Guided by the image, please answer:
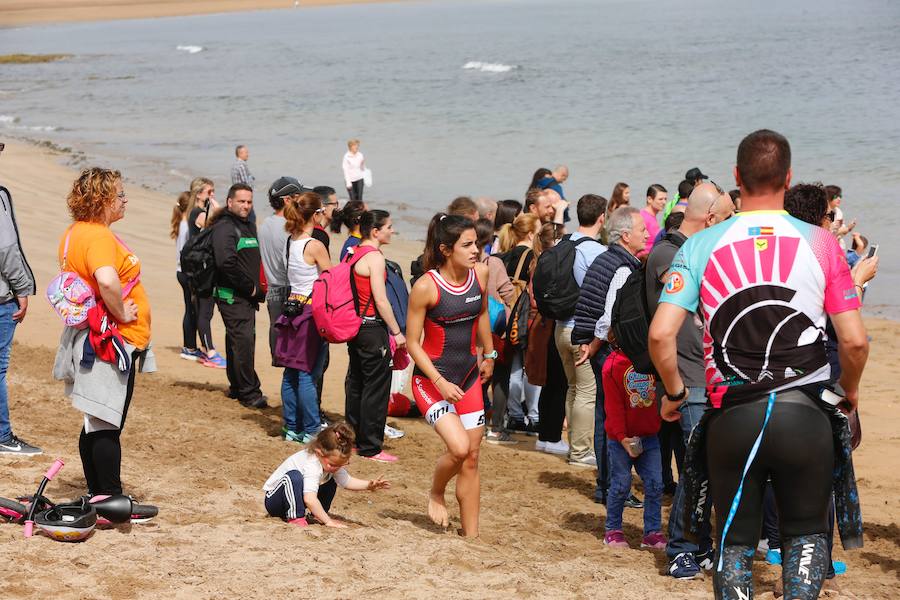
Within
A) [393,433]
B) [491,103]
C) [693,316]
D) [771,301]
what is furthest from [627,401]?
[491,103]

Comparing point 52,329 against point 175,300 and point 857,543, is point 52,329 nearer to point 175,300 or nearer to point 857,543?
point 175,300

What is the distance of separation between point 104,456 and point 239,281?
3.48m

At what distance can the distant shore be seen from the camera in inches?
3666

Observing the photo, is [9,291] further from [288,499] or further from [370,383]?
[370,383]

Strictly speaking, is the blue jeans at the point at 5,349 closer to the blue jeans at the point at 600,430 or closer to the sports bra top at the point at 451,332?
the sports bra top at the point at 451,332

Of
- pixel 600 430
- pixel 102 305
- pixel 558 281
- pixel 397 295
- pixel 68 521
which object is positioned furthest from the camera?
pixel 397 295

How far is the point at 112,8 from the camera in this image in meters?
99.3

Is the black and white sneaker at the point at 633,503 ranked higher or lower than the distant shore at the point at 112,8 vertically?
lower

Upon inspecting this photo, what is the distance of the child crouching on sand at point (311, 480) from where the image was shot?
5.85 m

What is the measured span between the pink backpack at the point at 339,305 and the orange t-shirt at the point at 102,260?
228 cm

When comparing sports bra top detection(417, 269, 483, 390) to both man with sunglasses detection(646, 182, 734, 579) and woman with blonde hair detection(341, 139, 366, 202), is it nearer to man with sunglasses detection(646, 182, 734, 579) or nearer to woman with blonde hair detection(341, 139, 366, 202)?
man with sunglasses detection(646, 182, 734, 579)

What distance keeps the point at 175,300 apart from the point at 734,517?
1067 centimetres

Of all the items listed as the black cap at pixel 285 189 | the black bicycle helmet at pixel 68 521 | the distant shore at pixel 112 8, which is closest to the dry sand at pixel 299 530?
the black bicycle helmet at pixel 68 521

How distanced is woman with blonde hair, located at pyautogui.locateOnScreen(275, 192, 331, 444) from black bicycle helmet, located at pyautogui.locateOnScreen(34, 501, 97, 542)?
118 inches
